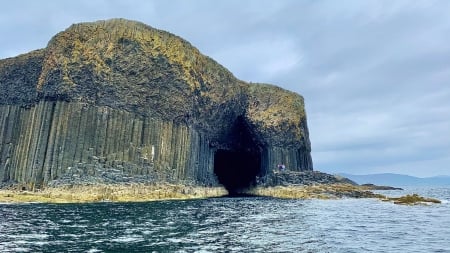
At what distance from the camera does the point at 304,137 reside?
94062 millimetres

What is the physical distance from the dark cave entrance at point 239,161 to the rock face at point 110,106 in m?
12.6

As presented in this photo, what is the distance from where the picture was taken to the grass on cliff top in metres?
50.2

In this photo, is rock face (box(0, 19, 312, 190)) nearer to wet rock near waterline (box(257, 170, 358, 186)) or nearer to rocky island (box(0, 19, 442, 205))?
rocky island (box(0, 19, 442, 205))

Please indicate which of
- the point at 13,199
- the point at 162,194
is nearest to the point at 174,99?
the point at 162,194

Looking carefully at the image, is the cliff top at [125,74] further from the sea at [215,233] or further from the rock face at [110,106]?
the sea at [215,233]

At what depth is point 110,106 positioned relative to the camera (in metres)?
60.9

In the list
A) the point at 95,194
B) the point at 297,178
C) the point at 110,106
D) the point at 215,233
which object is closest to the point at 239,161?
the point at 297,178

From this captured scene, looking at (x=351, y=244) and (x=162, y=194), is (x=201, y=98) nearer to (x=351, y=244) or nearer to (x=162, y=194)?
(x=162, y=194)

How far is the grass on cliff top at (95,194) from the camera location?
165 feet

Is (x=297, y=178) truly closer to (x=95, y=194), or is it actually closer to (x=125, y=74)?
(x=125, y=74)

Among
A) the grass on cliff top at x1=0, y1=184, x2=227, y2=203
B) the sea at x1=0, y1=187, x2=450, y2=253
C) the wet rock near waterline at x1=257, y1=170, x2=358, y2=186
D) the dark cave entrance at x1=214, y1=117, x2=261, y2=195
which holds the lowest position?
the sea at x1=0, y1=187, x2=450, y2=253

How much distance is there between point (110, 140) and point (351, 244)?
42712 mm

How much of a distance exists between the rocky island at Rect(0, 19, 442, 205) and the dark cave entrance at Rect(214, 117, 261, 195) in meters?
12.6

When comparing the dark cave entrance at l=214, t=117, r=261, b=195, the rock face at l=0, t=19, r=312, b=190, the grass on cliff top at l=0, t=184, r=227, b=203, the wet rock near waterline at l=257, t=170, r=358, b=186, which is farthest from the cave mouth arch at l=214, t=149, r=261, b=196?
the grass on cliff top at l=0, t=184, r=227, b=203
